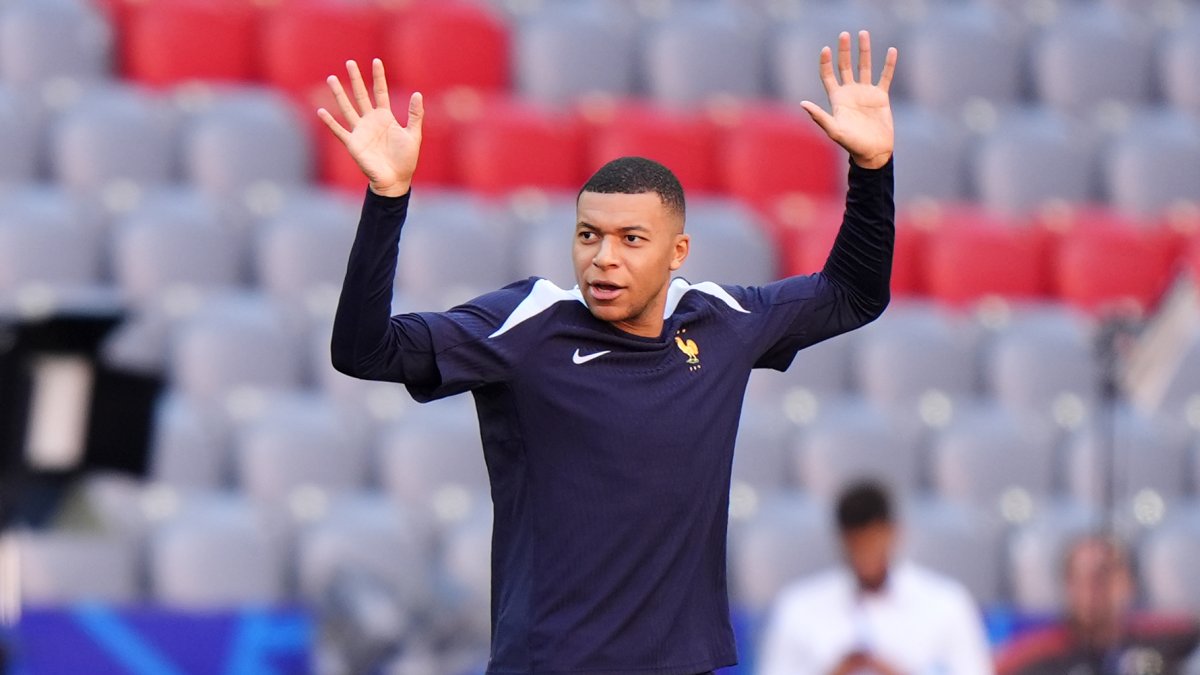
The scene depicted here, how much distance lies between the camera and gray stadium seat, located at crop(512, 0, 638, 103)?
885cm

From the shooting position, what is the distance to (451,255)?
7613 mm

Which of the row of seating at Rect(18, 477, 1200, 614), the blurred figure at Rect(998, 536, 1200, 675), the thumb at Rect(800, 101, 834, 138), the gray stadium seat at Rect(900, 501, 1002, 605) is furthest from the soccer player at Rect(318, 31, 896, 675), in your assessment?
the gray stadium seat at Rect(900, 501, 1002, 605)

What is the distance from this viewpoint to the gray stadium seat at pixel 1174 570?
704 cm

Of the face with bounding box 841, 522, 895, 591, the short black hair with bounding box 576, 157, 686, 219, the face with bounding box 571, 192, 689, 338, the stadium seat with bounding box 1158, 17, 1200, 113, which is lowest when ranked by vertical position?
the face with bounding box 841, 522, 895, 591

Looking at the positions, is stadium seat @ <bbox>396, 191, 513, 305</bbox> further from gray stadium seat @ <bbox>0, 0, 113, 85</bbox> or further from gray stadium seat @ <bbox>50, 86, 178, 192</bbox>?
gray stadium seat @ <bbox>0, 0, 113, 85</bbox>

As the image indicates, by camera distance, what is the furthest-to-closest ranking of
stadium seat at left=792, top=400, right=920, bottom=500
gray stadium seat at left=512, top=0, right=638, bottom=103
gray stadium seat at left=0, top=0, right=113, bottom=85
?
gray stadium seat at left=512, top=0, right=638, bottom=103, gray stadium seat at left=0, top=0, right=113, bottom=85, stadium seat at left=792, top=400, right=920, bottom=500

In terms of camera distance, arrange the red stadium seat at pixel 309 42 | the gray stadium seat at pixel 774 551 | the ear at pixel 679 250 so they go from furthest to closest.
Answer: the red stadium seat at pixel 309 42
the gray stadium seat at pixel 774 551
the ear at pixel 679 250

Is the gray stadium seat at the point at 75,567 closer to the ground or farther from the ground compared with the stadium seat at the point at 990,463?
closer to the ground

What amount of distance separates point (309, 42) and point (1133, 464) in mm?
3871

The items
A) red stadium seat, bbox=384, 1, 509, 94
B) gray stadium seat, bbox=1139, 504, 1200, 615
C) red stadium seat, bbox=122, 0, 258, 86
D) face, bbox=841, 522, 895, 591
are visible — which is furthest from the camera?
red stadium seat, bbox=384, 1, 509, 94

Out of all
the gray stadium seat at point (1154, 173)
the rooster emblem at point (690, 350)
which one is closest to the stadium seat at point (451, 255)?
the gray stadium seat at point (1154, 173)

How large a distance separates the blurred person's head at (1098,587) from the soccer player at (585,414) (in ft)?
11.2

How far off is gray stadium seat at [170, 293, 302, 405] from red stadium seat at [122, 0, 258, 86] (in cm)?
174

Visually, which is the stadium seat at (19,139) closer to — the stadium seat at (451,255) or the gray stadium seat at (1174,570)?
the stadium seat at (451,255)
